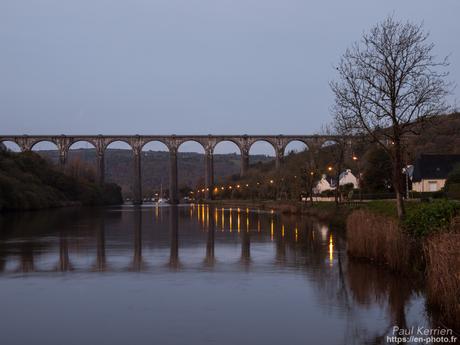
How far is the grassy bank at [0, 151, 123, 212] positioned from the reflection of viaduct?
408 inches

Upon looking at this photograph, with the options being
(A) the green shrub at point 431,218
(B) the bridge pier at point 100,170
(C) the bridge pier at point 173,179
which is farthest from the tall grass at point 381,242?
(C) the bridge pier at point 173,179

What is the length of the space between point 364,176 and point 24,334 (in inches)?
2018

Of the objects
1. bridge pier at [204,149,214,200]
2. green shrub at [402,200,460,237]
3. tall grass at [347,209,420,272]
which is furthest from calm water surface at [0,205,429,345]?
bridge pier at [204,149,214,200]

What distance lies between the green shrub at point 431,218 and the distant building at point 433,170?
1834 inches

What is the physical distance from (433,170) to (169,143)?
71370mm

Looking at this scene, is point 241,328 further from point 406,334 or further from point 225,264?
point 225,264

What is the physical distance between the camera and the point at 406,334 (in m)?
8.52

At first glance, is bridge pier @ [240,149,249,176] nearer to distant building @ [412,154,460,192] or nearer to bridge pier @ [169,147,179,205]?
bridge pier @ [169,147,179,205]

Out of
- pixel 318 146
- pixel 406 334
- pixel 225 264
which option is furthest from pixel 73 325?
pixel 318 146

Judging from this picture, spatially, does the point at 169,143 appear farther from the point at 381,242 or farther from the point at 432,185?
the point at 381,242

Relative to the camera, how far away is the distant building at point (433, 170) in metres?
58.7

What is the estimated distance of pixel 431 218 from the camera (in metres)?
13.3

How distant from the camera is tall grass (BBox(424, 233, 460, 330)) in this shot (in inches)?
332

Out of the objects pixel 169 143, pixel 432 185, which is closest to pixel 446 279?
pixel 432 185
